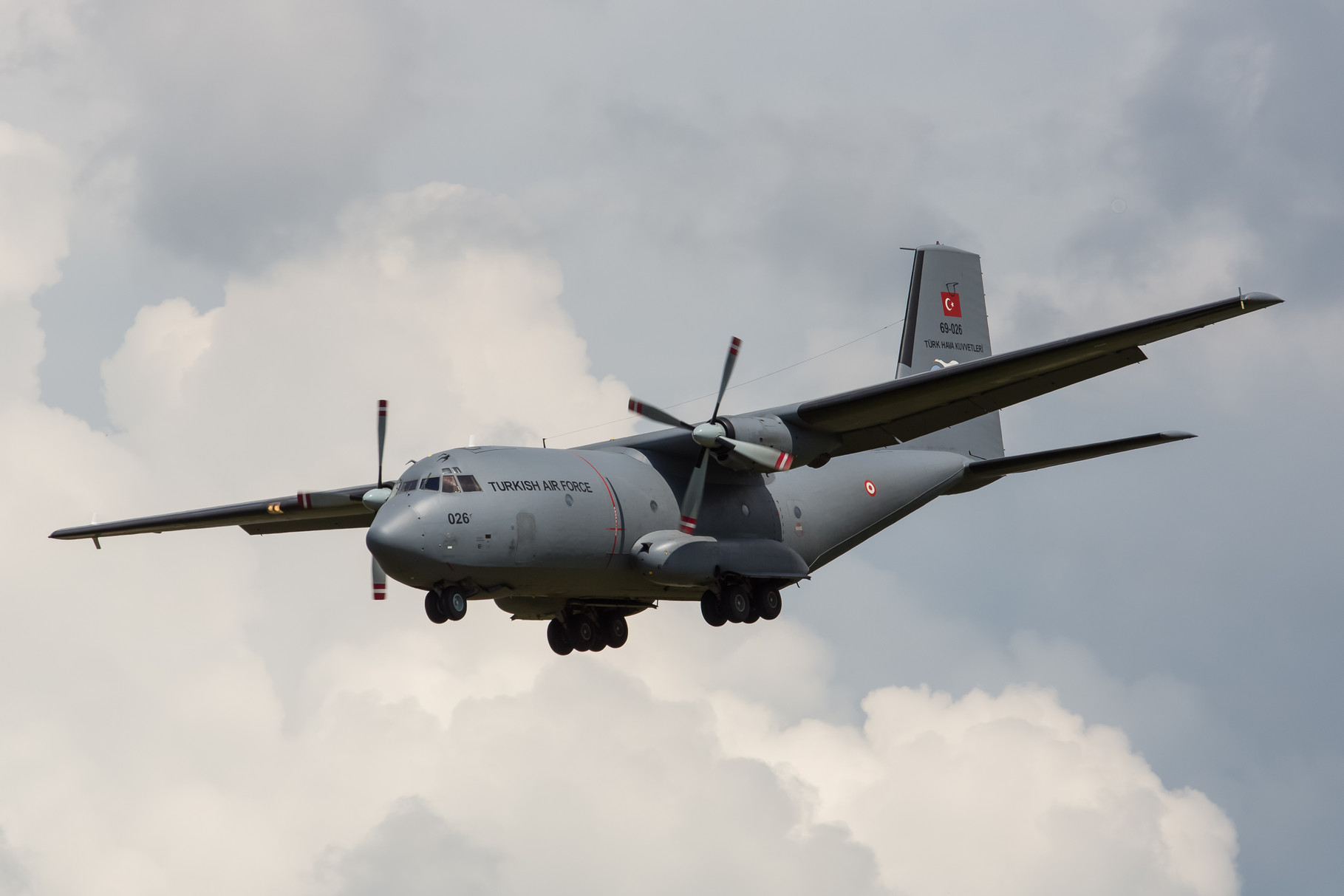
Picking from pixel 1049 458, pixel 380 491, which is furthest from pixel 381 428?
pixel 1049 458

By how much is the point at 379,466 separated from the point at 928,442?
11962mm

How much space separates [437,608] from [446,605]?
Result: 18cm

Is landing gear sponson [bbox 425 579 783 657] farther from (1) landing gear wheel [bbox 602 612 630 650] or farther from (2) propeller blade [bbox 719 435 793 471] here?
(2) propeller blade [bbox 719 435 793 471]

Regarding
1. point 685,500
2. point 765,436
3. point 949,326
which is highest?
point 949,326

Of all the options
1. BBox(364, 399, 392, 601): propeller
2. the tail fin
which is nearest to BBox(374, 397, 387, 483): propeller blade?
BBox(364, 399, 392, 601): propeller

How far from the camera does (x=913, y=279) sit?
107 ft

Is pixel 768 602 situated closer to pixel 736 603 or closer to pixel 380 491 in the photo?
pixel 736 603

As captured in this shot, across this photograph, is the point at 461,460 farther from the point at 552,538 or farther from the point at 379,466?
the point at 379,466

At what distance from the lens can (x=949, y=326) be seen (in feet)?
107

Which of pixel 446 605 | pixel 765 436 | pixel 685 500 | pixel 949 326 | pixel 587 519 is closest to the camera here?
pixel 446 605

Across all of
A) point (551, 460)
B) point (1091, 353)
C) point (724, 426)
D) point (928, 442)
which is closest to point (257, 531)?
point (551, 460)

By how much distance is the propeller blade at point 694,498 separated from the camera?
25.3 m

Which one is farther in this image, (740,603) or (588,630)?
(588,630)

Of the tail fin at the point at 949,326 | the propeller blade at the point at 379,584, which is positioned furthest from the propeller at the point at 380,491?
the tail fin at the point at 949,326
